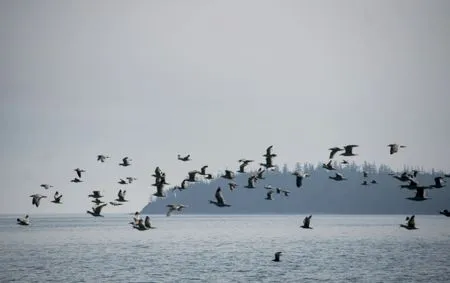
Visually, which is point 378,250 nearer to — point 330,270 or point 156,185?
point 330,270

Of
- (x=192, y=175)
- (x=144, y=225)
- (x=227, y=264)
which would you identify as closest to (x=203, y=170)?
(x=192, y=175)

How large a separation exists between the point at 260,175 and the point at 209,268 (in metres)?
19.5

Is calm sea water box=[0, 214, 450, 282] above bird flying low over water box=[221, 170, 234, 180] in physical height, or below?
below

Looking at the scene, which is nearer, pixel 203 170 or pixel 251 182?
pixel 203 170

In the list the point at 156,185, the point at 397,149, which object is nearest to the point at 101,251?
the point at 156,185

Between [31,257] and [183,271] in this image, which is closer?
[183,271]

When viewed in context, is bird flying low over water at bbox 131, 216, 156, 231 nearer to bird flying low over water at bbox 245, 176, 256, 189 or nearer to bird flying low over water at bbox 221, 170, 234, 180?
bird flying low over water at bbox 221, 170, 234, 180

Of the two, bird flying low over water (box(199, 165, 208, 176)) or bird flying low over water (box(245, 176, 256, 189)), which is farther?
bird flying low over water (box(245, 176, 256, 189))

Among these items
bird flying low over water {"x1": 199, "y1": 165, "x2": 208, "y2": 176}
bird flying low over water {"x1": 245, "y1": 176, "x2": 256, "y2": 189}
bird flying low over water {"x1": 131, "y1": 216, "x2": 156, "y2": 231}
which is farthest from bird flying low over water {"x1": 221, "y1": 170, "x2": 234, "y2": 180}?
bird flying low over water {"x1": 131, "y1": 216, "x2": 156, "y2": 231}

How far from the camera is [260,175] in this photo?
71.1 meters

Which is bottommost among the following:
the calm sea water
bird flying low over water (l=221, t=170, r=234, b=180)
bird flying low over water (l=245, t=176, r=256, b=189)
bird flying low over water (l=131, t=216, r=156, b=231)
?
the calm sea water

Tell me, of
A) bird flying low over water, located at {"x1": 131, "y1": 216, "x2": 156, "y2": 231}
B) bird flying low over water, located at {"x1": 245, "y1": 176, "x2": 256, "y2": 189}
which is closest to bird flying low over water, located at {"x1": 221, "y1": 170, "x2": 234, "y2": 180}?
bird flying low over water, located at {"x1": 245, "y1": 176, "x2": 256, "y2": 189}

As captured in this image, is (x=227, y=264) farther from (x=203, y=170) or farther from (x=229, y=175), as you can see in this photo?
(x=203, y=170)

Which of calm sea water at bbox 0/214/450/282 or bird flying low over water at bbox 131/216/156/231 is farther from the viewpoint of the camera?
calm sea water at bbox 0/214/450/282
